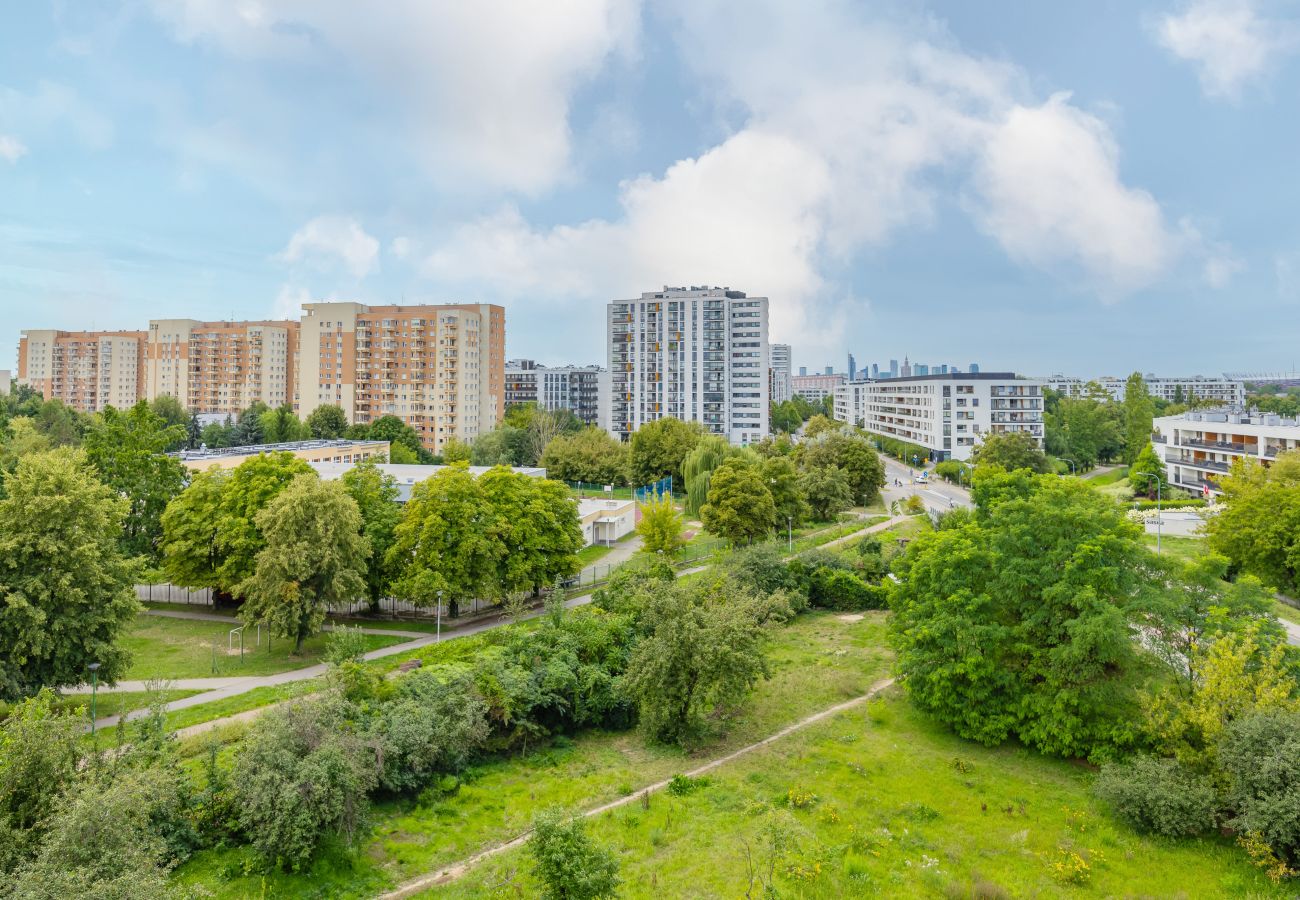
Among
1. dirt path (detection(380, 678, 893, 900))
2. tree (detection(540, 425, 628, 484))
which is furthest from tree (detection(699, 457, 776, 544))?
tree (detection(540, 425, 628, 484))

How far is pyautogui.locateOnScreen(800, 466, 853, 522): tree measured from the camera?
51688mm

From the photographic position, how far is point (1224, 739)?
15211 mm

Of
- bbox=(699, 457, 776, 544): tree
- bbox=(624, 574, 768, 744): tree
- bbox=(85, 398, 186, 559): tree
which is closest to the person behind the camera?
bbox=(624, 574, 768, 744): tree

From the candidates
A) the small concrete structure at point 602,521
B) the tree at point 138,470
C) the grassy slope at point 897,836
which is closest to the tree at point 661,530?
the small concrete structure at point 602,521

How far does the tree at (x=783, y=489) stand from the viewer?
46.9 m

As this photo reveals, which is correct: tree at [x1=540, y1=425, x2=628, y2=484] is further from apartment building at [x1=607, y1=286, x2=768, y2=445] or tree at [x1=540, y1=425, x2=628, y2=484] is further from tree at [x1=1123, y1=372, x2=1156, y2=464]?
tree at [x1=1123, y1=372, x2=1156, y2=464]

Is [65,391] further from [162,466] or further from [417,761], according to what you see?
[417,761]

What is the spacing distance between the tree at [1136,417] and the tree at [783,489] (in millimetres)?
43891

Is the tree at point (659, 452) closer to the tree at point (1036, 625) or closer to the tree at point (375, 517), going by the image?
the tree at point (375, 517)

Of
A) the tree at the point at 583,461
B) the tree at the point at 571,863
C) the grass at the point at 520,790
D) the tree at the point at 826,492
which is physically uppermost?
the tree at the point at 583,461

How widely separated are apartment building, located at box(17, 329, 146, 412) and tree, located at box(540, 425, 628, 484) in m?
67.7

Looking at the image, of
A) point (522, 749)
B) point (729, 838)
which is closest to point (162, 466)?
point (522, 749)

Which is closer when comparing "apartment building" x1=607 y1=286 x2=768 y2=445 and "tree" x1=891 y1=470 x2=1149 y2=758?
"tree" x1=891 y1=470 x2=1149 y2=758

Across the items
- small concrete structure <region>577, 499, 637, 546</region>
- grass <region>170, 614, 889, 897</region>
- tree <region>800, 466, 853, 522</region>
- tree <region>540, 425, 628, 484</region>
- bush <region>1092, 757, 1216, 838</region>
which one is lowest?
grass <region>170, 614, 889, 897</region>
